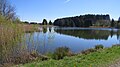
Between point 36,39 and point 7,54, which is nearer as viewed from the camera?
point 7,54

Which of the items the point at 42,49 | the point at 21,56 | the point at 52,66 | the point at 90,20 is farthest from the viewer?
the point at 90,20

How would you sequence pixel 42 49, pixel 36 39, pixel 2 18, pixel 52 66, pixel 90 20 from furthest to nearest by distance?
1. pixel 90 20
2. pixel 42 49
3. pixel 36 39
4. pixel 2 18
5. pixel 52 66

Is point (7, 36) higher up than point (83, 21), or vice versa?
point (7, 36)

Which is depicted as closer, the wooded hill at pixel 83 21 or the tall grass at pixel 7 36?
the tall grass at pixel 7 36

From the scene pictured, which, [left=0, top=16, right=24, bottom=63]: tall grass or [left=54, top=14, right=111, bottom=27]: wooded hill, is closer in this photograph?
[left=0, top=16, right=24, bottom=63]: tall grass

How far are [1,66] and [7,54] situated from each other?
3.35 ft

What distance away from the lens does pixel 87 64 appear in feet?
24.7

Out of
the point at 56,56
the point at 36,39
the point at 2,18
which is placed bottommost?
the point at 56,56

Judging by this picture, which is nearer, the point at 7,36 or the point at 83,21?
the point at 7,36

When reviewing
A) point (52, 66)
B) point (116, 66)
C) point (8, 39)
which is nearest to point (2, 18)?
point (8, 39)

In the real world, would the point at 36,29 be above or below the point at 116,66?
above

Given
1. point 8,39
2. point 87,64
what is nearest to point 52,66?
point 87,64

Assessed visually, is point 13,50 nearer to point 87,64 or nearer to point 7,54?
point 7,54

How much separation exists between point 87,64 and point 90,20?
103672 millimetres
